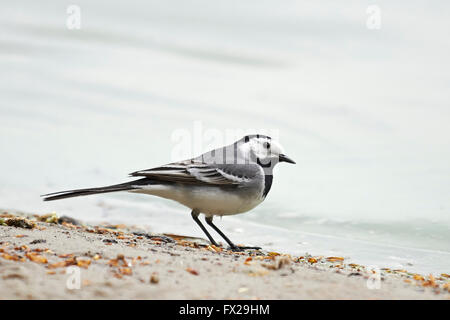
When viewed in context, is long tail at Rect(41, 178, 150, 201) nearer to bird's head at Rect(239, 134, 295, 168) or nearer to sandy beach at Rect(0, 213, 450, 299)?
sandy beach at Rect(0, 213, 450, 299)

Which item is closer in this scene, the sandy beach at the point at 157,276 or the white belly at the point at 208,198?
the sandy beach at the point at 157,276

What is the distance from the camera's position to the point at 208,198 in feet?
23.7

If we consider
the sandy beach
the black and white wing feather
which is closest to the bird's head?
the black and white wing feather

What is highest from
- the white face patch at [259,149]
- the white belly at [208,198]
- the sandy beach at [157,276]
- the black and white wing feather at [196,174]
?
the white face patch at [259,149]

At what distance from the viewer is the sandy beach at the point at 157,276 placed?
4410mm

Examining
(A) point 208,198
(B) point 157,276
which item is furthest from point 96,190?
(B) point 157,276

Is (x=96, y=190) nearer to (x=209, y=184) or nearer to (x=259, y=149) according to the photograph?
(x=209, y=184)

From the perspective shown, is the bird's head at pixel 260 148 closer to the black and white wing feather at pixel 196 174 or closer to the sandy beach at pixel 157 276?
the black and white wing feather at pixel 196 174

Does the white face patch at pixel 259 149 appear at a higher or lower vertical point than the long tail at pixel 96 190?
higher

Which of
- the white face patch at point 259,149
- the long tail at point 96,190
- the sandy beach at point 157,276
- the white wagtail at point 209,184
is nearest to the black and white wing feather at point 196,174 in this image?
the white wagtail at point 209,184

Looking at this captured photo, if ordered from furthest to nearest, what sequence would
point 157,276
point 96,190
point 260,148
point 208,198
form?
point 260,148 → point 208,198 → point 96,190 → point 157,276

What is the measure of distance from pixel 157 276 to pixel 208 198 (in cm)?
257

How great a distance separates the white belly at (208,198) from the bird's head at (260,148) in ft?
1.87

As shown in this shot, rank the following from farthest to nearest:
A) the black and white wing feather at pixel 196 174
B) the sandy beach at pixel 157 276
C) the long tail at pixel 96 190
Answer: the black and white wing feather at pixel 196 174 → the long tail at pixel 96 190 → the sandy beach at pixel 157 276
